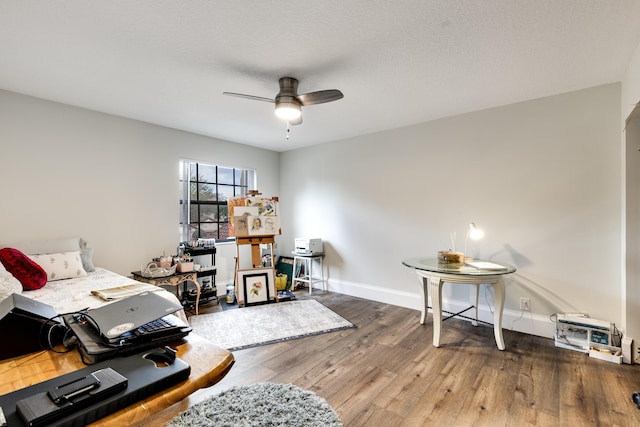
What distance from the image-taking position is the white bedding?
80.4 inches

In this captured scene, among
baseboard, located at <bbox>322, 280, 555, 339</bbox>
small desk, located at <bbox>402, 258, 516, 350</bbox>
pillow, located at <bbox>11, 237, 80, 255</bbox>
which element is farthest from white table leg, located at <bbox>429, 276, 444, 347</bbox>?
pillow, located at <bbox>11, 237, 80, 255</bbox>

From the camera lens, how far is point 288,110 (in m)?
2.58

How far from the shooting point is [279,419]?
5.71 feet

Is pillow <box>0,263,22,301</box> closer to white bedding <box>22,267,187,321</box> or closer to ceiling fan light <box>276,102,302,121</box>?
white bedding <box>22,267,187,321</box>

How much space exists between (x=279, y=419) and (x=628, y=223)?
3125mm

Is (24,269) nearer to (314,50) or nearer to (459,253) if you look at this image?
(314,50)

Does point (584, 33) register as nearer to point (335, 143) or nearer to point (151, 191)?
point (335, 143)

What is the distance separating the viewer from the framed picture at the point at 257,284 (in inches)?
159

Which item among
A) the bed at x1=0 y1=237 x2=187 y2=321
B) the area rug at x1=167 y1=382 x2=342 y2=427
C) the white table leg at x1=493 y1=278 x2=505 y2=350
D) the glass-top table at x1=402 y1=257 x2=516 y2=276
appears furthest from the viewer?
the white table leg at x1=493 y1=278 x2=505 y2=350

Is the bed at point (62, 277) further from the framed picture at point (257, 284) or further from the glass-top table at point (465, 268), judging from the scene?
the glass-top table at point (465, 268)

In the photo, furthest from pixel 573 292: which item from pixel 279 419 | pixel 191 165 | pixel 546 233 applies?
pixel 191 165

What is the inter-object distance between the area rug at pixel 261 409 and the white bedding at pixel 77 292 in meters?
0.57

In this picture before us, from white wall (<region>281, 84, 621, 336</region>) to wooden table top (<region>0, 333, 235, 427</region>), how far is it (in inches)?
127

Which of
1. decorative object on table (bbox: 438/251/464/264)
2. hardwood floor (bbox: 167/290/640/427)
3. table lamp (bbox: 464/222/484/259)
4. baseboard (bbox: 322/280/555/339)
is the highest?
table lamp (bbox: 464/222/484/259)
